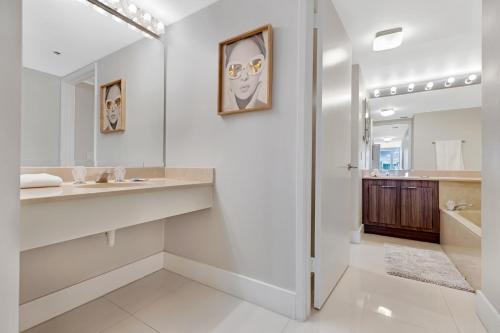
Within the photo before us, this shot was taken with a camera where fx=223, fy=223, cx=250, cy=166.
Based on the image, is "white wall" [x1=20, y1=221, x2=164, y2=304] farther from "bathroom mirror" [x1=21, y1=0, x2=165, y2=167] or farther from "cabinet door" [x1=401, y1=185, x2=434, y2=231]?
"cabinet door" [x1=401, y1=185, x2=434, y2=231]

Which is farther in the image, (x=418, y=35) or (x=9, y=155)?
(x=418, y=35)

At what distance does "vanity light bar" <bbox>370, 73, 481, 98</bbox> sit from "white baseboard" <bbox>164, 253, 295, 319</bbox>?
303 centimetres

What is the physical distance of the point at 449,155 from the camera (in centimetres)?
280

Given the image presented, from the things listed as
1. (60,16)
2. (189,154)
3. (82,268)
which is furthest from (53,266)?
(60,16)

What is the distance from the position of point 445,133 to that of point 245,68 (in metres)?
2.81

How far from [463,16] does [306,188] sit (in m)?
2.05

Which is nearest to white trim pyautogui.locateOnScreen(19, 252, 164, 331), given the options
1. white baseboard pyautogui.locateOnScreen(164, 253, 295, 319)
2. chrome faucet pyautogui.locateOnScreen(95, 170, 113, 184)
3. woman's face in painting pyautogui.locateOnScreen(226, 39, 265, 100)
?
white baseboard pyautogui.locateOnScreen(164, 253, 295, 319)

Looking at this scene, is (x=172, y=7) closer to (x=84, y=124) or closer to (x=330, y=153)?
(x=84, y=124)

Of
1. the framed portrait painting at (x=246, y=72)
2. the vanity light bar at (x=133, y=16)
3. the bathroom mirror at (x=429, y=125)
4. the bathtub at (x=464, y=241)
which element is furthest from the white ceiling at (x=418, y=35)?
the bathtub at (x=464, y=241)

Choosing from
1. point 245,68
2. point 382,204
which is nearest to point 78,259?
point 245,68

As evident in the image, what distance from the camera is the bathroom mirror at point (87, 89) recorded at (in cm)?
130

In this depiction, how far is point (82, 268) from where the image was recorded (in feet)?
4.83

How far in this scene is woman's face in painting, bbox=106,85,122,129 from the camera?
5.70 ft

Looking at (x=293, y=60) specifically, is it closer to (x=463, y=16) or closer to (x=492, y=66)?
(x=492, y=66)
